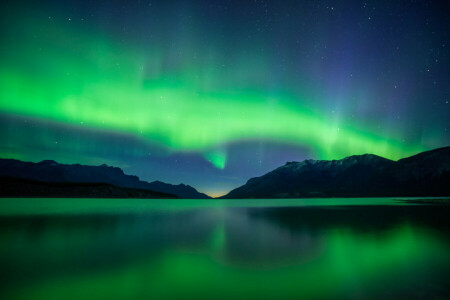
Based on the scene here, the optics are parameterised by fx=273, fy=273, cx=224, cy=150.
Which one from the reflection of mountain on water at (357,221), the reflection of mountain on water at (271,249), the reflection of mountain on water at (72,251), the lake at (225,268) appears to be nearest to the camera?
the lake at (225,268)

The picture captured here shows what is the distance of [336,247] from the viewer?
2338 cm

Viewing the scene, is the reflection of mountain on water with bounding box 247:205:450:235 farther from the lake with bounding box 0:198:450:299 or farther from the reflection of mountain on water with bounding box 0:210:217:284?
the reflection of mountain on water with bounding box 0:210:217:284

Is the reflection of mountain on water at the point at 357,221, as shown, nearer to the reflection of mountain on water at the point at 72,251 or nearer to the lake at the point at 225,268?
the lake at the point at 225,268

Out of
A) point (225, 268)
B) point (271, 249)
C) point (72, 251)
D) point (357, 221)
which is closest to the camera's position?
point (225, 268)

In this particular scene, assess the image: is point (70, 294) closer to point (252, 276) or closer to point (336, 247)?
point (252, 276)

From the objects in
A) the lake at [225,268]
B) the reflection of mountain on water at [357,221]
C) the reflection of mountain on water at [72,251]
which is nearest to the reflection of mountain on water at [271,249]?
the lake at [225,268]

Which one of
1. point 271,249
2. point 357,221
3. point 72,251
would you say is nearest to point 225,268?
point 271,249

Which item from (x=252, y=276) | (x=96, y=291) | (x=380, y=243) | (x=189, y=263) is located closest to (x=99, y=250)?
(x=189, y=263)

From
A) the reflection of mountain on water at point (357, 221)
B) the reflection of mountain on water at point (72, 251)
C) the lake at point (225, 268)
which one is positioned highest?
the reflection of mountain on water at point (357, 221)

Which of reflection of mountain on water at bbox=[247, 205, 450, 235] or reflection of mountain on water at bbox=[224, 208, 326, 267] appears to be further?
reflection of mountain on water at bbox=[247, 205, 450, 235]

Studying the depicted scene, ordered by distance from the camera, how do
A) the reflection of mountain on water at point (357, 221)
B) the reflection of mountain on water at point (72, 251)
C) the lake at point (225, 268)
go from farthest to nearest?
the reflection of mountain on water at point (357, 221) → the reflection of mountain on water at point (72, 251) → the lake at point (225, 268)

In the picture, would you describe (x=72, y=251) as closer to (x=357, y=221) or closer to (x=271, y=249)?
(x=271, y=249)

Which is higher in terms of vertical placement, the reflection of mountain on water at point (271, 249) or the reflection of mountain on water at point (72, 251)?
the reflection of mountain on water at point (271, 249)

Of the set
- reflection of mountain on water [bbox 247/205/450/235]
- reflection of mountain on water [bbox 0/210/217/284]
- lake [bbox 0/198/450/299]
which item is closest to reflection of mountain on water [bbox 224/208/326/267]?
lake [bbox 0/198/450/299]
